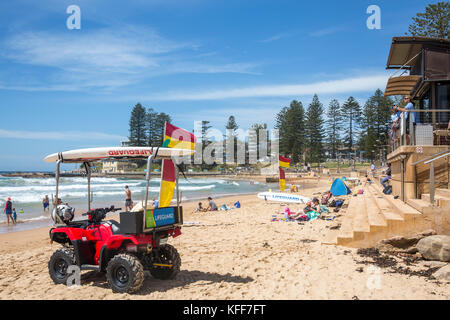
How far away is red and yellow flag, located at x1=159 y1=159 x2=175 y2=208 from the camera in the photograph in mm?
5622

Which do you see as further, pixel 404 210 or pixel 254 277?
pixel 404 210

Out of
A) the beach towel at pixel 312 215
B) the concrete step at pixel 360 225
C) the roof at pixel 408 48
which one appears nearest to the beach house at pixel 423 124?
the roof at pixel 408 48

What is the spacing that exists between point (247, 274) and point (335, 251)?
227cm

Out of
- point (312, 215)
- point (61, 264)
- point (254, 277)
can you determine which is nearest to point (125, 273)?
point (61, 264)

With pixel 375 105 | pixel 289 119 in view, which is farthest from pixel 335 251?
pixel 289 119

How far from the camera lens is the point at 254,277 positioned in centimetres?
614

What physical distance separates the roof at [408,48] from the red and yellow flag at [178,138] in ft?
27.2

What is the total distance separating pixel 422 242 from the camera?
6398 millimetres

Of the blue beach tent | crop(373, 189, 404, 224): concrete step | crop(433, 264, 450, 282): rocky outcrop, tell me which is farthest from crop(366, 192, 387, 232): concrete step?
the blue beach tent

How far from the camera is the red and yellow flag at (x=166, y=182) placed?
221 inches

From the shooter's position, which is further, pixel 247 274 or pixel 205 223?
pixel 205 223

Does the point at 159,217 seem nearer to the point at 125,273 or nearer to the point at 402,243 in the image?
the point at 125,273

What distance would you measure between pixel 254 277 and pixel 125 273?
227 centimetres
